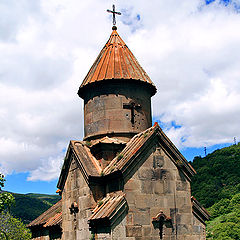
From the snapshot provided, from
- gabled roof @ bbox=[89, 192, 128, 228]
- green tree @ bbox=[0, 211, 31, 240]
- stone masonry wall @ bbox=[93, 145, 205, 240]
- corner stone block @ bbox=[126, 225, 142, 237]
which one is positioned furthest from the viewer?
green tree @ bbox=[0, 211, 31, 240]

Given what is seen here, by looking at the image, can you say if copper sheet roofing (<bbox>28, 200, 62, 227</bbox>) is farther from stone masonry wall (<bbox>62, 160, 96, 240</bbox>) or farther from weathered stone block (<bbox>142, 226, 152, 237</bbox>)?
weathered stone block (<bbox>142, 226, 152, 237</bbox>)

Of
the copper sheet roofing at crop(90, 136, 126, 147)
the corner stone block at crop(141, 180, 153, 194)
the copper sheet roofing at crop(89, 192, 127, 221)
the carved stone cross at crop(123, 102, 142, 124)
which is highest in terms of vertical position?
the carved stone cross at crop(123, 102, 142, 124)

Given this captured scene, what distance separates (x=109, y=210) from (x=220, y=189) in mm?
39261

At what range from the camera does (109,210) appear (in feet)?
27.6

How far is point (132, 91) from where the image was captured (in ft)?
37.4

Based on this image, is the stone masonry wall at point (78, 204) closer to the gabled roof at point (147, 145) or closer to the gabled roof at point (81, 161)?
the gabled roof at point (81, 161)

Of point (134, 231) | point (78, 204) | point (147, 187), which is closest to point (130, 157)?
point (147, 187)

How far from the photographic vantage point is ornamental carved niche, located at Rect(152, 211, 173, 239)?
895 cm

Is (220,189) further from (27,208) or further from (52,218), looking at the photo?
(27,208)

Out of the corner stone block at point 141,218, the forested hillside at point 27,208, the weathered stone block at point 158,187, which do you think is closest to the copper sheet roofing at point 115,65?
the weathered stone block at point 158,187

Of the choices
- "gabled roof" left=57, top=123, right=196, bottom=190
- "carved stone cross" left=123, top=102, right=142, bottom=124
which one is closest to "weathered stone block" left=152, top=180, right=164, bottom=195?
"gabled roof" left=57, top=123, right=196, bottom=190

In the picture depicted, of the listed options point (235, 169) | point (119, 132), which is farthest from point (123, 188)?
point (235, 169)

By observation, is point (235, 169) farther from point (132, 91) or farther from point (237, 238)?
point (132, 91)

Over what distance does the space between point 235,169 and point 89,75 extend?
41.9m
